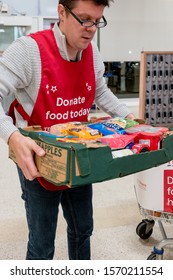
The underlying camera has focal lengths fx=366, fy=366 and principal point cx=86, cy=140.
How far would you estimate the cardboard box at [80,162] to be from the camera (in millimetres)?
1031

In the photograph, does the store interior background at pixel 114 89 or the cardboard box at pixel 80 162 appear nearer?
the cardboard box at pixel 80 162

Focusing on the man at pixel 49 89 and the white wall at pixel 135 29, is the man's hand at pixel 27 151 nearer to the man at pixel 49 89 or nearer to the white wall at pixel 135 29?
the man at pixel 49 89

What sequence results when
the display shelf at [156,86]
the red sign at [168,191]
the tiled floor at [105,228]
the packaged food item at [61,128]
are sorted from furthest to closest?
the display shelf at [156,86] < the tiled floor at [105,228] < the red sign at [168,191] < the packaged food item at [61,128]

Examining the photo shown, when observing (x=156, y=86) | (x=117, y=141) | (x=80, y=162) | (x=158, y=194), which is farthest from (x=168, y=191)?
(x=156, y=86)

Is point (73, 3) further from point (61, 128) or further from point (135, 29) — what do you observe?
point (135, 29)

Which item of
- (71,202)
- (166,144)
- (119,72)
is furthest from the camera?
(119,72)

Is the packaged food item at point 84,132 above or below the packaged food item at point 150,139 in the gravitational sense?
above

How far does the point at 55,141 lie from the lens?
111 centimetres

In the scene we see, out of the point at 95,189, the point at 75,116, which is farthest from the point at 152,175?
the point at 95,189

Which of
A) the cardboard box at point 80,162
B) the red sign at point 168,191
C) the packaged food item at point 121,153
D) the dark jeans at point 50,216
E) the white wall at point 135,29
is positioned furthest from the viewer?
the white wall at point 135,29

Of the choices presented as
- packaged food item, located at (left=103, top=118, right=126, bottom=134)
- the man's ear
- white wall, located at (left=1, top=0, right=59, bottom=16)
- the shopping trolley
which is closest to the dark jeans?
packaged food item, located at (left=103, top=118, right=126, bottom=134)

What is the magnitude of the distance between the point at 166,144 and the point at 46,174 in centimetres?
43

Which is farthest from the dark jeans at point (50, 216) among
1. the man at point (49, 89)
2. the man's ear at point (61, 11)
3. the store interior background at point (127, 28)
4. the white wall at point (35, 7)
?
the white wall at point (35, 7)

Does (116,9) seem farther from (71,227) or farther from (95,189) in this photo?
(71,227)
